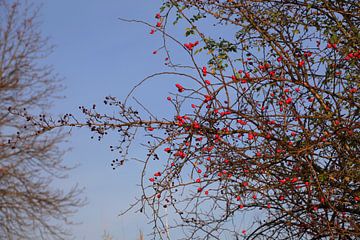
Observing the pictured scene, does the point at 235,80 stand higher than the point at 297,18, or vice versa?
the point at 297,18

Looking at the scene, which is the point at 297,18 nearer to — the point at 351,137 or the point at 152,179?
the point at 351,137

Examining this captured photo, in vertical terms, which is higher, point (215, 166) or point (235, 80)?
point (235, 80)

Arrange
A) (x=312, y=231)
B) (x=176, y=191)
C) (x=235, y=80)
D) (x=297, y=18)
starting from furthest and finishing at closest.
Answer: (x=297, y=18)
(x=312, y=231)
(x=176, y=191)
(x=235, y=80)

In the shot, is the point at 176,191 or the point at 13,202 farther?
the point at 13,202

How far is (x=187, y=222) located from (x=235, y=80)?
1162 mm

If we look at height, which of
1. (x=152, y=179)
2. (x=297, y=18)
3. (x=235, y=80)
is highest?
(x=297, y=18)

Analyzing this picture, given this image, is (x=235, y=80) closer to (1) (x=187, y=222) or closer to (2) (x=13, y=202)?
(1) (x=187, y=222)

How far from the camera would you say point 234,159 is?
128 inches

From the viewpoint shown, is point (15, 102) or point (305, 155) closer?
point (305, 155)

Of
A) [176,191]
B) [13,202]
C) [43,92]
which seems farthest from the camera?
[43,92]

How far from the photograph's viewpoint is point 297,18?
4184 mm

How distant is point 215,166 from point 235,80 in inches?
23.9

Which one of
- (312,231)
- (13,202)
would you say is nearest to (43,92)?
(13,202)

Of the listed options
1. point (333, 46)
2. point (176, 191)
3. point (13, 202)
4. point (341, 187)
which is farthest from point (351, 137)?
point (13, 202)
